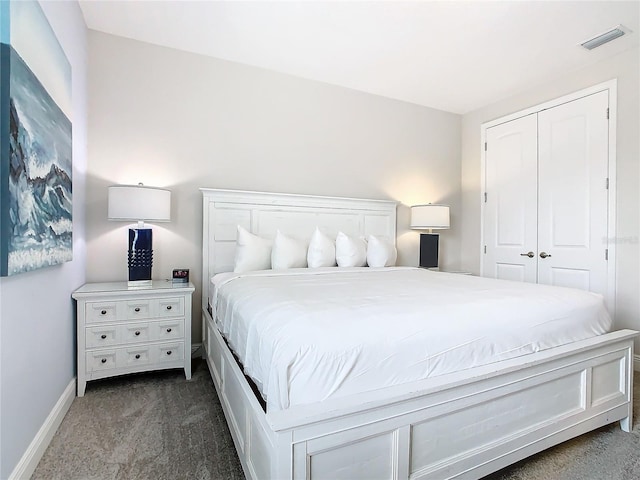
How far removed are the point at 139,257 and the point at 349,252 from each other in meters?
1.70

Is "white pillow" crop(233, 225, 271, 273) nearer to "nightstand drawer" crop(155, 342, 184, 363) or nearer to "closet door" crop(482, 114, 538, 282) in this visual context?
"nightstand drawer" crop(155, 342, 184, 363)

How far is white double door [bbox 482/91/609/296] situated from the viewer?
2994 mm

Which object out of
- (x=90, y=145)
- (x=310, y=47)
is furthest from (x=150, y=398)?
(x=310, y=47)

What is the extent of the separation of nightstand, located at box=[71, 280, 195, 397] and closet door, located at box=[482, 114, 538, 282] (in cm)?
334

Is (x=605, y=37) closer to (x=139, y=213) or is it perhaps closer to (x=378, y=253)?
(x=378, y=253)

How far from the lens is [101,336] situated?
87.1 inches

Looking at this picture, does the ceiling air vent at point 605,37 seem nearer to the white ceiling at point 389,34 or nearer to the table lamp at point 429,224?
the white ceiling at point 389,34

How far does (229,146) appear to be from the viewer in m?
3.07

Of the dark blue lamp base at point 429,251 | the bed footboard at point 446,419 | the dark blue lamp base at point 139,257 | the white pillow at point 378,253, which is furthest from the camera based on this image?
the dark blue lamp base at point 429,251

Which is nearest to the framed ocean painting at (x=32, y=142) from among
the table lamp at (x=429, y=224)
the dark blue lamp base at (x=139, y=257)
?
the dark blue lamp base at (x=139, y=257)

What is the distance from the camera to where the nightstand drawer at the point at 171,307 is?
236cm

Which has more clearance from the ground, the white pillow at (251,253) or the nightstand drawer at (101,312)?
the white pillow at (251,253)

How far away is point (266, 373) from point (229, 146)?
2418 millimetres

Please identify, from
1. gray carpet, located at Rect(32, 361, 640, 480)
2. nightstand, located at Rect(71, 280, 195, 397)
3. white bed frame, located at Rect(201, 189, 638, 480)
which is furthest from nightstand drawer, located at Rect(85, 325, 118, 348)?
white bed frame, located at Rect(201, 189, 638, 480)
